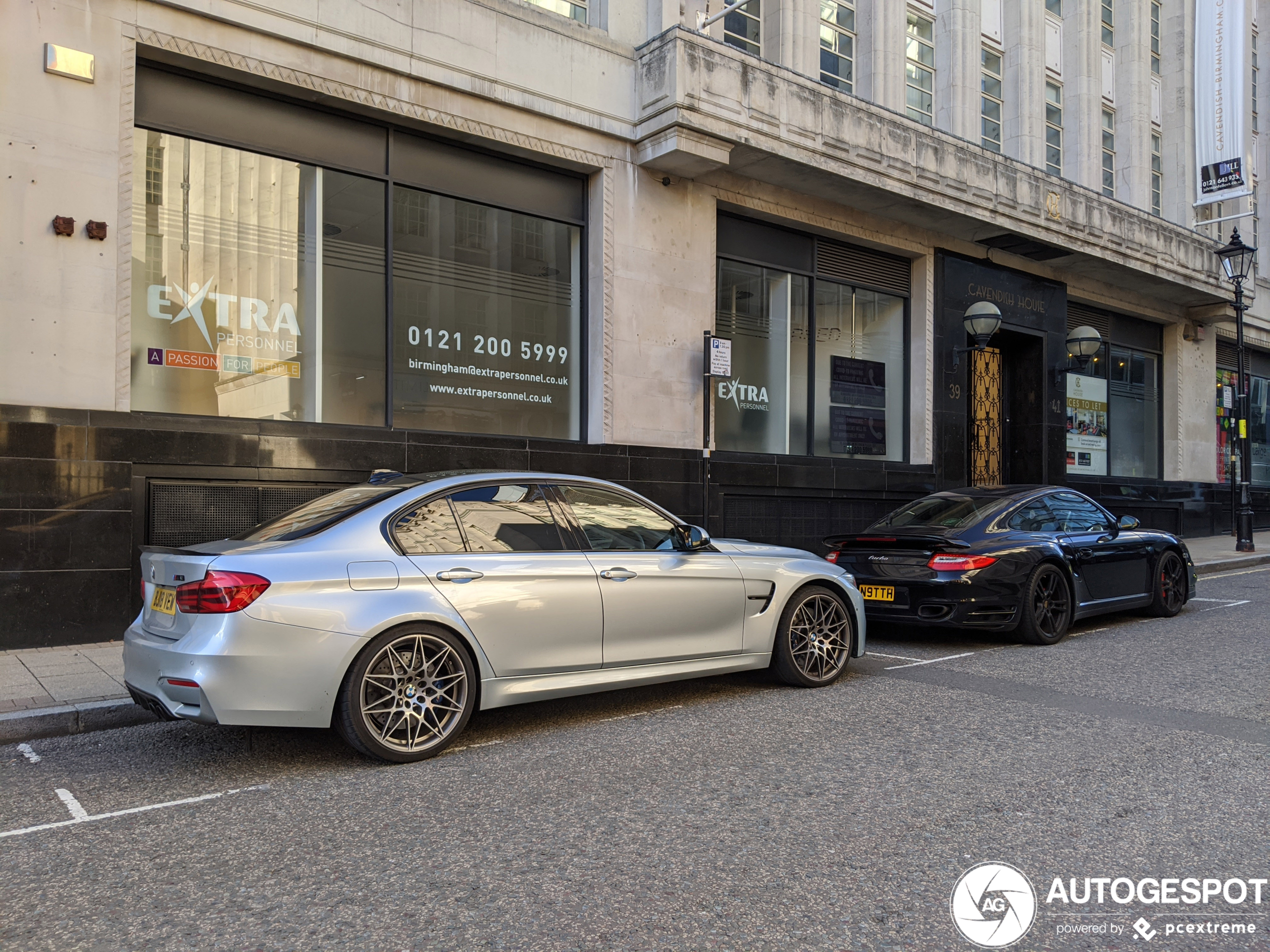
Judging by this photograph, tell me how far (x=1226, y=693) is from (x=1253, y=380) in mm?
A: 23587

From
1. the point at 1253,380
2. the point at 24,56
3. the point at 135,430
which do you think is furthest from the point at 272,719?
the point at 1253,380

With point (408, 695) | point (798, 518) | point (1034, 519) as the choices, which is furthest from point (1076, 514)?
point (408, 695)

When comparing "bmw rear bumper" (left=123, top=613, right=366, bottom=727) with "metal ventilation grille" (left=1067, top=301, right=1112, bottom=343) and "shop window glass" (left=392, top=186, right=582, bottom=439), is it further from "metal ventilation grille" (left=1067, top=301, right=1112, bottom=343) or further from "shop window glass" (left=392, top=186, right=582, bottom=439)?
"metal ventilation grille" (left=1067, top=301, right=1112, bottom=343)

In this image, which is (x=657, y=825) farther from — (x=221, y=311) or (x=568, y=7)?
(x=568, y=7)

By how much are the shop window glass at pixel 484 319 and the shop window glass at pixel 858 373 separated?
15.5 feet

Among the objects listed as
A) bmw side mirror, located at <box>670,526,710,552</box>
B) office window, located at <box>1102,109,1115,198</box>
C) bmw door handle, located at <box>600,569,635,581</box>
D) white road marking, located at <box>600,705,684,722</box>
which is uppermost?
office window, located at <box>1102,109,1115,198</box>

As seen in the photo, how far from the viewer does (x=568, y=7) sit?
1238 centimetres

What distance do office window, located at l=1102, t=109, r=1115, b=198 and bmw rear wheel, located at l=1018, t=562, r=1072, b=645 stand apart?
16092 millimetres

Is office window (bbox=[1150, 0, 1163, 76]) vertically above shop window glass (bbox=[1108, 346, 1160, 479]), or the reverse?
office window (bbox=[1150, 0, 1163, 76])

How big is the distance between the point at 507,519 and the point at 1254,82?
102 feet

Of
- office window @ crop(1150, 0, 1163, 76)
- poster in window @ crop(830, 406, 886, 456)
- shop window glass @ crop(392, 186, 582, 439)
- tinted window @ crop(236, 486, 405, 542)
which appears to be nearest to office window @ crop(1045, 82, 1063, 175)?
office window @ crop(1150, 0, 1163, 76)

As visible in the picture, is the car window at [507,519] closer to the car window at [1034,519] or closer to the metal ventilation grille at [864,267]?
the car window at [1034,519]

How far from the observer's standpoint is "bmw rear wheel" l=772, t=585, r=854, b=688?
6555mm

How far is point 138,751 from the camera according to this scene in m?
5.25
